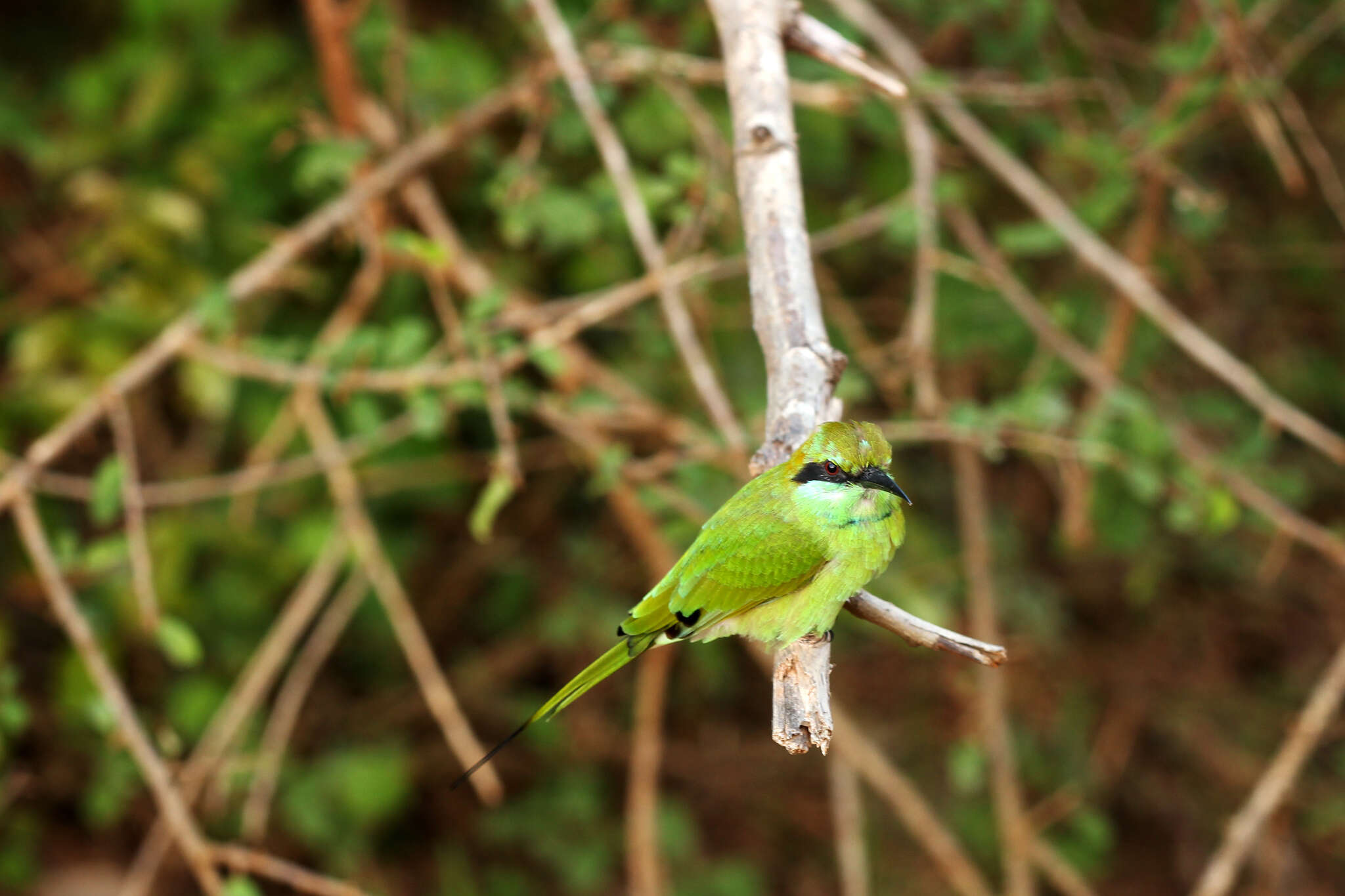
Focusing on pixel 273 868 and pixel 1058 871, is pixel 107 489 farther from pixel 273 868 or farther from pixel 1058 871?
pixel 1058 871

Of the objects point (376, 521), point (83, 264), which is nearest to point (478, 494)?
point (376, 521)

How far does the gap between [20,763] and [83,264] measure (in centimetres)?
191

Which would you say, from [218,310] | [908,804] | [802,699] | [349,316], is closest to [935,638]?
[802,699]

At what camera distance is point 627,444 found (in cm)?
398

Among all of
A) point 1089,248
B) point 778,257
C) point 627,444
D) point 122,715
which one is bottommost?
point 122,715

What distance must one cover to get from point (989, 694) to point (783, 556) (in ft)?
6.72

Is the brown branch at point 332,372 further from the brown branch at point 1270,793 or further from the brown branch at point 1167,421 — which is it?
the brown branch at point 1270,793

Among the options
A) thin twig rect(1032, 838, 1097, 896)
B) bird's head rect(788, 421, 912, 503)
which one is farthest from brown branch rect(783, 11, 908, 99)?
thin twig rect(1032, 838, 1097, 896)

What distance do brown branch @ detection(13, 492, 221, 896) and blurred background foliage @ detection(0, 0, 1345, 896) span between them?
0.09m

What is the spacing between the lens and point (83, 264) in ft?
12.6

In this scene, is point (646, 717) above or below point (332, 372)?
below

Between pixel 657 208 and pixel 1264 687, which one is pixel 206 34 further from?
pixel 1264 687

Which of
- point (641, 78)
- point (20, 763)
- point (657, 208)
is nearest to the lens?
point (657, 208)

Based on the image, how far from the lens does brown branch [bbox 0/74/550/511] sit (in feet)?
10.0
